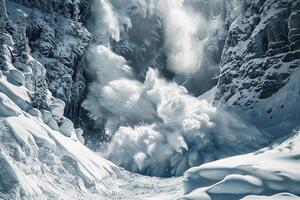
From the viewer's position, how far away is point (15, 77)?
57375 millimetres

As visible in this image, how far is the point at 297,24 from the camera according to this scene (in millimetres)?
118625

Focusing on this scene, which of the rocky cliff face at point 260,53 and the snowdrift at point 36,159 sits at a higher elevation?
the rocky cliff face at point 260,53

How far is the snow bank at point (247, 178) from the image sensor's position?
37.5 m

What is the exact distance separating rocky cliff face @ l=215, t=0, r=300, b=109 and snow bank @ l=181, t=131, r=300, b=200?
77.9m

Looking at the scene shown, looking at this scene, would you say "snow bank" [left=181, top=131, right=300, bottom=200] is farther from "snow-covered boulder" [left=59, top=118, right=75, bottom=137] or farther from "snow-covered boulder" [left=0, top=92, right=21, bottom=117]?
"snow-covered boulder" [left=59, top=118, right=75, bottom=137]

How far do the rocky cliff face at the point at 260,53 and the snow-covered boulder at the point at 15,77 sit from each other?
252 ft

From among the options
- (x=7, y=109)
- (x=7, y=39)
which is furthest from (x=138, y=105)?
(x=7, y=109)

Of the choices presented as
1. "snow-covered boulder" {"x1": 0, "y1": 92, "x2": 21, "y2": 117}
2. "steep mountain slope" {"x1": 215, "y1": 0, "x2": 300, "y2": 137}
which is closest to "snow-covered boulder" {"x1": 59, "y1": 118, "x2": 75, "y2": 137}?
"snow-covered boulder" {"x1": 0, "y1": 92, "x2": 21, "y2": 117}

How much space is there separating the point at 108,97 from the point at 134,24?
44.9 meters

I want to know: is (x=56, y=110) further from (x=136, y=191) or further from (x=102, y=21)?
(x=102, y=21)

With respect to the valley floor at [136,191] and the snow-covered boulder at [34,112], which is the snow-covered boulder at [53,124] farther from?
the valley floor at [136,191]

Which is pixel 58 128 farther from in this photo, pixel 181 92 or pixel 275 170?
pixel 181 92

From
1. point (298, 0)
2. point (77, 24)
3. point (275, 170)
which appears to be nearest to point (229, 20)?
point (298, 0)

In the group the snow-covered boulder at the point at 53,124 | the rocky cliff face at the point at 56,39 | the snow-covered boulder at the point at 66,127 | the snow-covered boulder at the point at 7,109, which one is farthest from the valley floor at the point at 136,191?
the rocky cliff face at the point at 56,39
